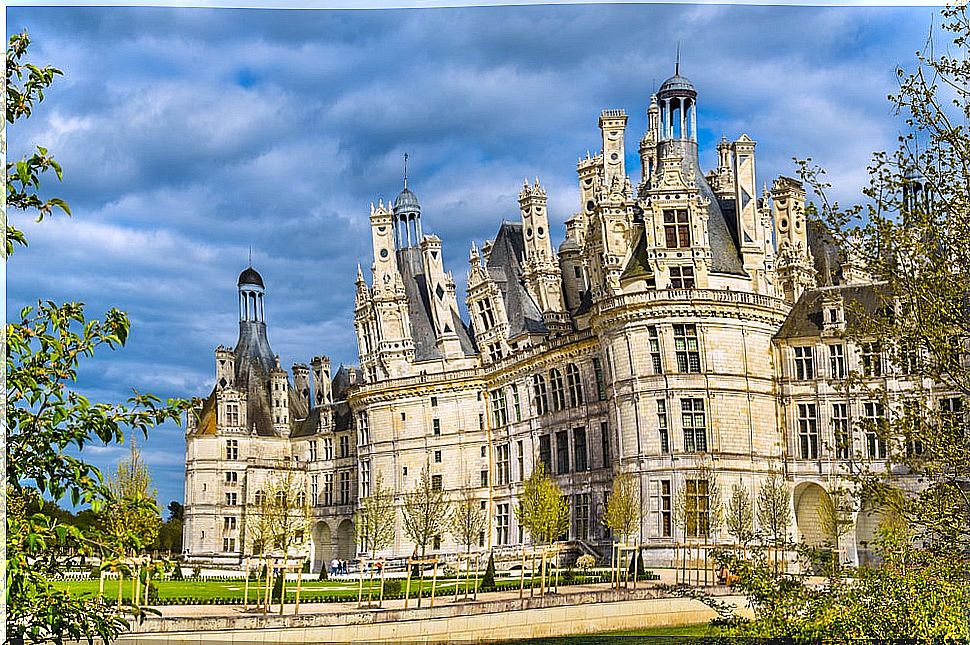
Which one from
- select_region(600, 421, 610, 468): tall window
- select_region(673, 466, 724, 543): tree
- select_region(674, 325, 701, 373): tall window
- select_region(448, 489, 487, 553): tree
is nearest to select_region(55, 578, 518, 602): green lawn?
select_region(448, 489, 487, 553): tree

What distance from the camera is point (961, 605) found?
38.0ft

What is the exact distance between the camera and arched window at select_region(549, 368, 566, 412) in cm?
4012

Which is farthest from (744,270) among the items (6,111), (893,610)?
(6,111)

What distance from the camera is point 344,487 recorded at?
51.5 m

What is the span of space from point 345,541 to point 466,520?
37.6ft

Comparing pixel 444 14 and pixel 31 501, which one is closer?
pixel 31 501

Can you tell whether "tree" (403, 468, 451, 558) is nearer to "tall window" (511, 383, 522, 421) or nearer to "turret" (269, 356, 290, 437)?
"tall window" (511, 383, 522, 421)

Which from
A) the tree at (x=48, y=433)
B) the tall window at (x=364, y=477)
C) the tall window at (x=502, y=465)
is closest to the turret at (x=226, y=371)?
the tall window at (x=364, y=477)

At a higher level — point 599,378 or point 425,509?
point 599,378

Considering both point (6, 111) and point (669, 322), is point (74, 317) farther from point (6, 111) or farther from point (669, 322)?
point (669, 322)

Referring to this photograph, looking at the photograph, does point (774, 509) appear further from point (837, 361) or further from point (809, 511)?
point (837, 361)

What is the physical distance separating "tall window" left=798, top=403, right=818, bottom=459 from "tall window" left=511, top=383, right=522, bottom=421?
11.5m

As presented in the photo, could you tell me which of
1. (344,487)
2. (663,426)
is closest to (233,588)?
(663,426)

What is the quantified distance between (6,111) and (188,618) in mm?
12911
